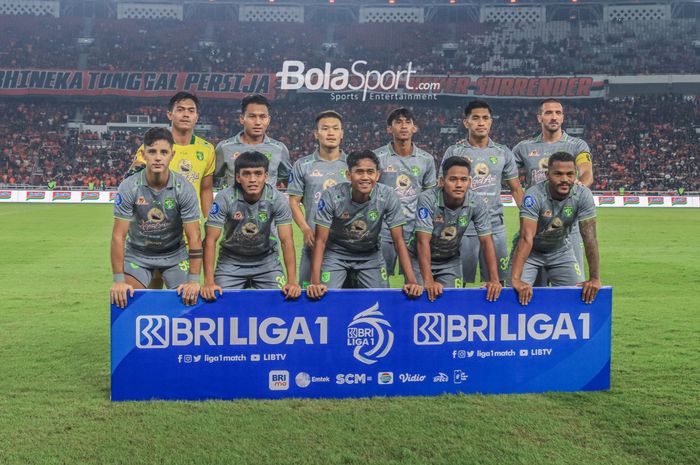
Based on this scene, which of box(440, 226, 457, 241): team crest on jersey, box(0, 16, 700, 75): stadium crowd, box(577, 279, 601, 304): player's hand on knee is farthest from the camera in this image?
box(0, 16, 700, 75): stadium crowd

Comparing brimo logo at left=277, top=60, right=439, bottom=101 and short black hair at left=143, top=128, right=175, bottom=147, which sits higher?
brimo logo at left=277, top=60, right=439, bottom=101

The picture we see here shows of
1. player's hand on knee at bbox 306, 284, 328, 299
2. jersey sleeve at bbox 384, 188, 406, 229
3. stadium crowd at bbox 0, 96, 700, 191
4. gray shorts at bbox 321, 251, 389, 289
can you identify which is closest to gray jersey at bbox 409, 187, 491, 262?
jersey sleeve at bbox 384, 188, 406, 229

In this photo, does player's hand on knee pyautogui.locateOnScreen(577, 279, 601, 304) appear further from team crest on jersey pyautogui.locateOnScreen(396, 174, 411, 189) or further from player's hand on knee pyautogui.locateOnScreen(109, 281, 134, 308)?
player's hand on knee pyautogui.locateOnScreen(109, 281, 134, 308)

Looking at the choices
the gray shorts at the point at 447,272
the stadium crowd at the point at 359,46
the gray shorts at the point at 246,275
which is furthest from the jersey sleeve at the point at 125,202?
the stadium crowd at the point at 359,46

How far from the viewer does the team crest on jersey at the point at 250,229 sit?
5852mm

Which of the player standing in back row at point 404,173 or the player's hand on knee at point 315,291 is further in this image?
the player standing in back row at point 404,173

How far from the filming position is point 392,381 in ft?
18.1

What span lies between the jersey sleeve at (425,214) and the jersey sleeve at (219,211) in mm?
1580

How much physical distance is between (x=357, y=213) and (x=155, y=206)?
5.42ft

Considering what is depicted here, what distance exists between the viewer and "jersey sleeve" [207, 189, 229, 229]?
569 centimetres

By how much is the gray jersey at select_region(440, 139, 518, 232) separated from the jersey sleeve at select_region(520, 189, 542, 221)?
1.17m

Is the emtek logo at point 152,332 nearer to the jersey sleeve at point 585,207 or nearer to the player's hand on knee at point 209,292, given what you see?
the player's hand on knee at point 209,292

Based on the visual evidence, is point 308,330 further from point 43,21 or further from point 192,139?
A: point 43,21

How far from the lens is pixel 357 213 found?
603 cm
